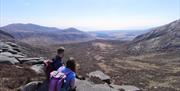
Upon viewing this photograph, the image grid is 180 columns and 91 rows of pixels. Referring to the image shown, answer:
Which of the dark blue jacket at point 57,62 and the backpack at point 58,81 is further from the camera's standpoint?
the dark blue jacket at point 57,62

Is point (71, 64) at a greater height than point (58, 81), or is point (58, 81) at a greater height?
point (71, 64)

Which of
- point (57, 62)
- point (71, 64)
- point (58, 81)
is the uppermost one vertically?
point (71, 64)

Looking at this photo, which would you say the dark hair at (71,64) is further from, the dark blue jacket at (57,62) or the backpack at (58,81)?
the dark blue jacket at (57,62)

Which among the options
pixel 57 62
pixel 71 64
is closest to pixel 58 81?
pixel 71 64

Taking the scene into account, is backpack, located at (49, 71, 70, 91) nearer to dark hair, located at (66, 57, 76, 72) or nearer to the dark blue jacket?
dark hair, located at (66, 57, 76, 72)

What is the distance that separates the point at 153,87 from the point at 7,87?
1516 cm

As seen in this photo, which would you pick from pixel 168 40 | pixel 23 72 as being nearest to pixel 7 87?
pixel 23 72

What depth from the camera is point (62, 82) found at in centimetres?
952

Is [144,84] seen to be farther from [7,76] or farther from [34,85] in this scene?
[34,85]

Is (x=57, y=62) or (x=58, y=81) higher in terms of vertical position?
(x=57, y=62)

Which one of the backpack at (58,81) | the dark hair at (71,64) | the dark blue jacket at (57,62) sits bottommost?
the backpack at (58,81)

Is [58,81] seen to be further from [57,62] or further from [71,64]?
[57,62]

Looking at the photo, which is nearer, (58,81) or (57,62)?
(58,81)

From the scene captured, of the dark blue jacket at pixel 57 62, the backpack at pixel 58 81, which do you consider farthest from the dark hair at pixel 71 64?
the dark blue jacket at pixel 57 62
